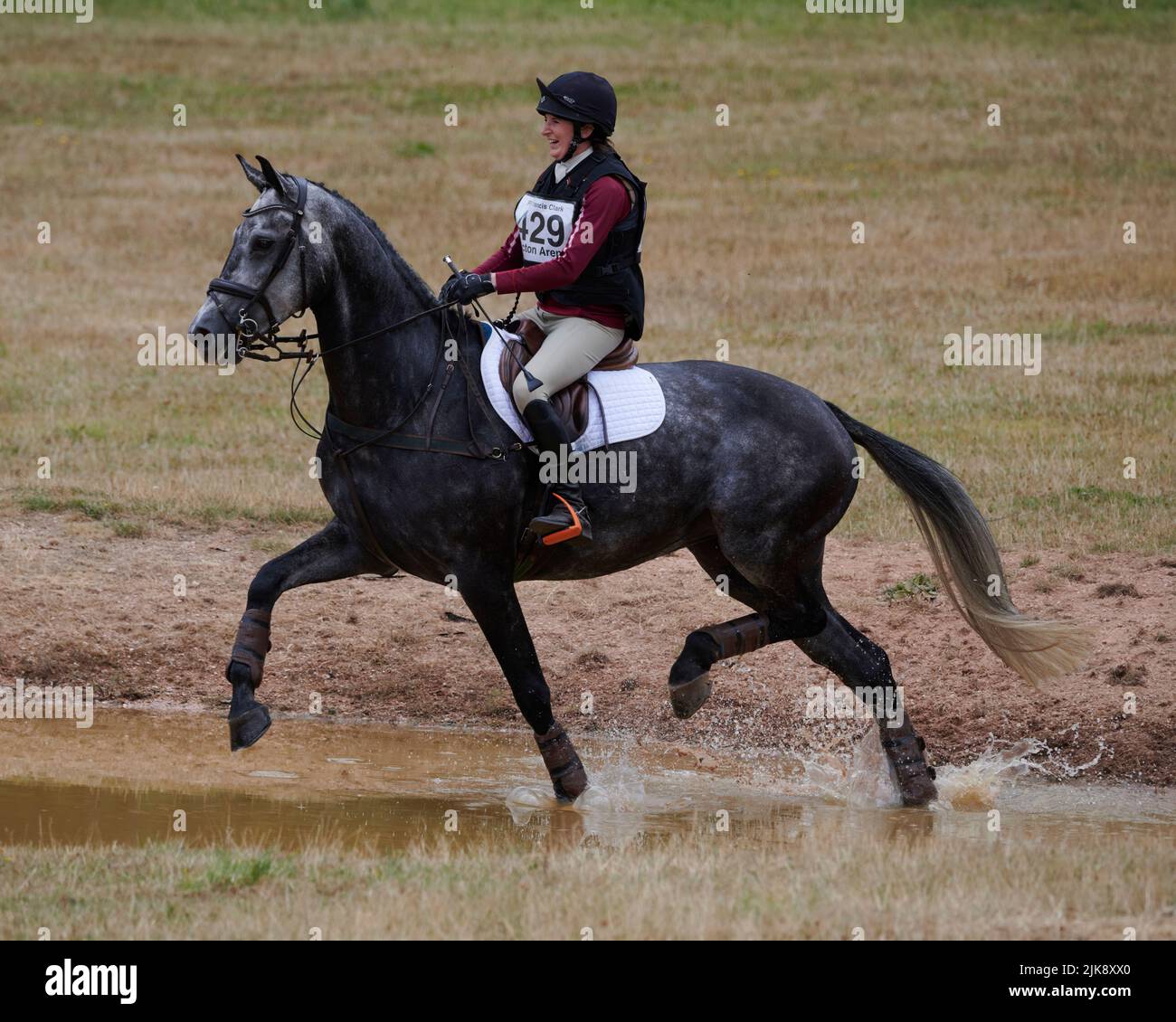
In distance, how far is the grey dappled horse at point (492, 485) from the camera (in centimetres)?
791

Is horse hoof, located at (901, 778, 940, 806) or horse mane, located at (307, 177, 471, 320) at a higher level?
horse mane, located at (307, 177, 471, 320)

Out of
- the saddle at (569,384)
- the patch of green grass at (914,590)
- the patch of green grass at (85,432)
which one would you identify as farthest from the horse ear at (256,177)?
the patch of green grass at (85,432)

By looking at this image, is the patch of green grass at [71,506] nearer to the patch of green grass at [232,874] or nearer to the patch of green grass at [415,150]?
the patch of green grass at [232,874]

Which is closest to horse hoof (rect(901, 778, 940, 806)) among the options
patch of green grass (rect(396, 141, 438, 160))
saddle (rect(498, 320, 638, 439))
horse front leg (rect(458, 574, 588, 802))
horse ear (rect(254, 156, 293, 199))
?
horse front leg (rect(458, 574, 588, 802))

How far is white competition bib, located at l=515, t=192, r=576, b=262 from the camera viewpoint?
8148mm

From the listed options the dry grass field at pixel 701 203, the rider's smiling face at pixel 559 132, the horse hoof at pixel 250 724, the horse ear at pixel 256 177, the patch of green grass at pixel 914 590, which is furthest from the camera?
the dry grass field at pixel 701 203

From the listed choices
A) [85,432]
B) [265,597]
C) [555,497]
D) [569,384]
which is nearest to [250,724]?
[265,597]

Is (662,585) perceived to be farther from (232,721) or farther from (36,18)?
(36,18)

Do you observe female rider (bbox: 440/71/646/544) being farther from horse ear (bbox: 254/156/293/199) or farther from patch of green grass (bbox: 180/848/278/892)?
patch of green grass (bbox: 180/848/278/892)

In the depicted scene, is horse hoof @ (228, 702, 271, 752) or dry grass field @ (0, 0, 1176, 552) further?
dry grass field @ (0, 0, 1176, 552)

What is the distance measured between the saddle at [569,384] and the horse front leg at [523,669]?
0.86m

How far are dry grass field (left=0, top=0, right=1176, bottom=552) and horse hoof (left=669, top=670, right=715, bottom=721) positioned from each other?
14.3 feet

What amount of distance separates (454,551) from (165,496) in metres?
6.06
